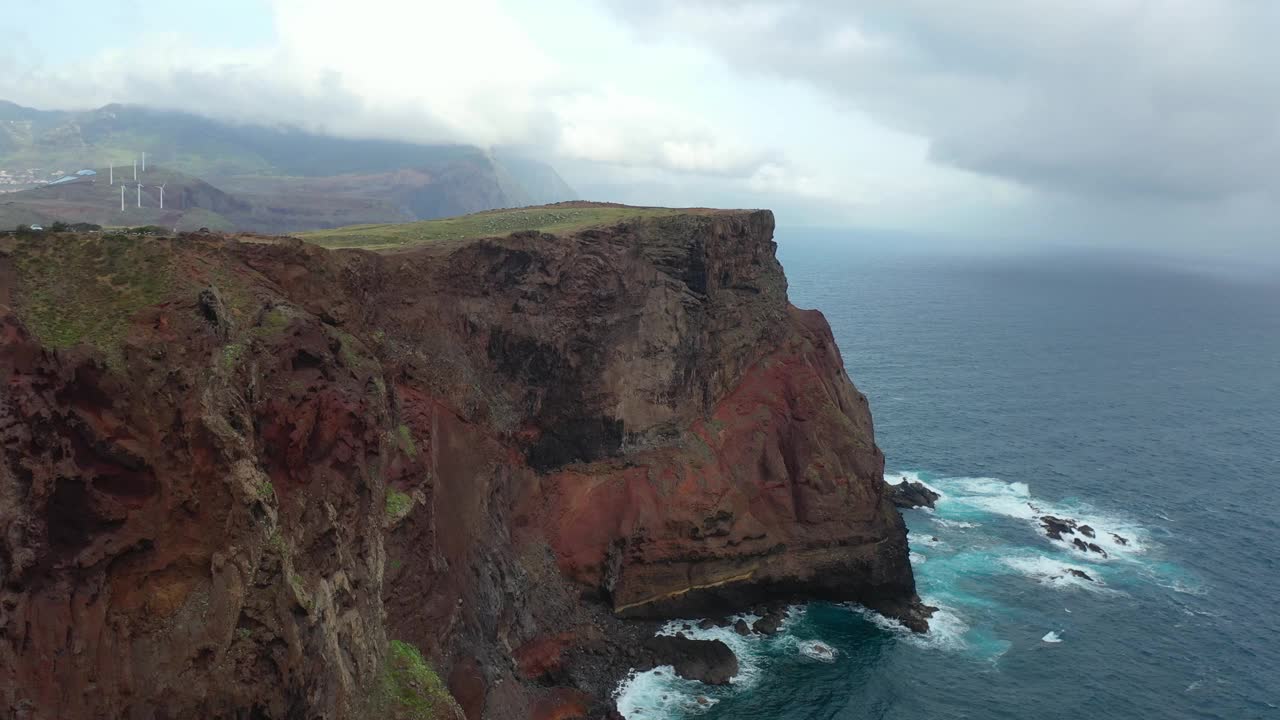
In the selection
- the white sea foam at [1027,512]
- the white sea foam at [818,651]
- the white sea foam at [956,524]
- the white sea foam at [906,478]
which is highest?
the white sea foam at [906,478]

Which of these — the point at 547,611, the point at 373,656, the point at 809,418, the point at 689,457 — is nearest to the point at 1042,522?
the point at 809,418

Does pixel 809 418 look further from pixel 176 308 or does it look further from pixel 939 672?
pixel 176 308

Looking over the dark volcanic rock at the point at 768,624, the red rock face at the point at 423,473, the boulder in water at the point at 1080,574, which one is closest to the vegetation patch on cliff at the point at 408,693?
the red rock face at the point at 423,473

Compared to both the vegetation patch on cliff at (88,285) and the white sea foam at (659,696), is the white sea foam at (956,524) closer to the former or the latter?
the white sea foam at (659,696)

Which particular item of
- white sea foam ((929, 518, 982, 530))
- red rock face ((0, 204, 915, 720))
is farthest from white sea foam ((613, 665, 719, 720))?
white sea foam ((929, 518, 982, 530))

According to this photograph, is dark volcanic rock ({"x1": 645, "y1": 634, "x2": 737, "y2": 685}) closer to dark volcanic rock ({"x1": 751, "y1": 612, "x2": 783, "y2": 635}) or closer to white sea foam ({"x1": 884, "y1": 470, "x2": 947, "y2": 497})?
dark volcanic rock ({"x1": 751, "y1": 612, "x2": 783, "y2": 635})

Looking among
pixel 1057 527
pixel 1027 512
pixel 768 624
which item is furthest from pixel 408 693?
pixel 1027 512
